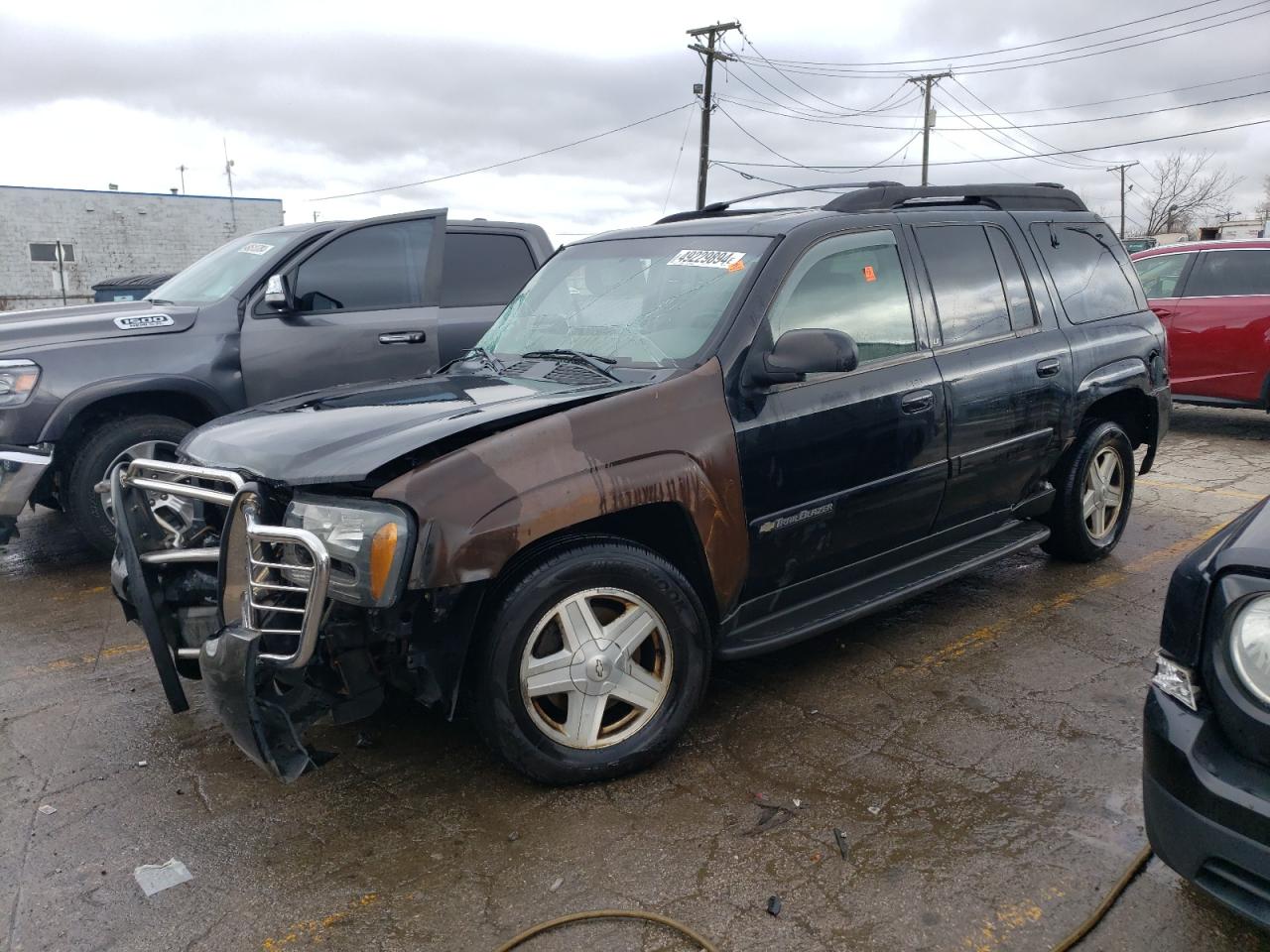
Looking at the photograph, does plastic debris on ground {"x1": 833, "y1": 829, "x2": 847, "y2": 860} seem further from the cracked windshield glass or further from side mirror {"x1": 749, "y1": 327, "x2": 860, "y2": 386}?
the cracked windshield glass

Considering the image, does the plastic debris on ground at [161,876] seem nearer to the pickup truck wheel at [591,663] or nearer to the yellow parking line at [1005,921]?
the pickup truck wheel at [591,663]

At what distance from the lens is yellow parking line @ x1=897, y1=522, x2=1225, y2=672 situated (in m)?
4.13

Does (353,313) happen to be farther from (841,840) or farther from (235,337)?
(841,840)

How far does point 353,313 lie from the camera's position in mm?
6234

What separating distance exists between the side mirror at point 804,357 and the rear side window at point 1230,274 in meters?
7.64

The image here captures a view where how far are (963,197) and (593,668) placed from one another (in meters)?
3.04

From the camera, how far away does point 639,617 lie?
3102 millimetres

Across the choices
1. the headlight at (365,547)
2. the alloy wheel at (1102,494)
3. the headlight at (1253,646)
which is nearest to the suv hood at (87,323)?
the headlight at (365,547)

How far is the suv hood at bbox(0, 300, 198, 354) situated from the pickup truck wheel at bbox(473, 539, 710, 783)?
3.78 m

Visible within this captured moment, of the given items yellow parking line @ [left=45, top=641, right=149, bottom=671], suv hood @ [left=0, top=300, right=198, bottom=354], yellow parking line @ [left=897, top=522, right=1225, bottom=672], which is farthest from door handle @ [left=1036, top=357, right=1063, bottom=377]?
suv hood @ [left=0, top=300, right=198, bottom=354]

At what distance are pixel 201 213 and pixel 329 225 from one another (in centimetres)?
3851

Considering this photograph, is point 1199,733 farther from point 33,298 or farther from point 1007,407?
point 33,298

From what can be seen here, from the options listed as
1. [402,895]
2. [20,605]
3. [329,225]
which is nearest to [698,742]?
[402,895]

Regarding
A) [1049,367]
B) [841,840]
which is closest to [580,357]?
[841,840]
